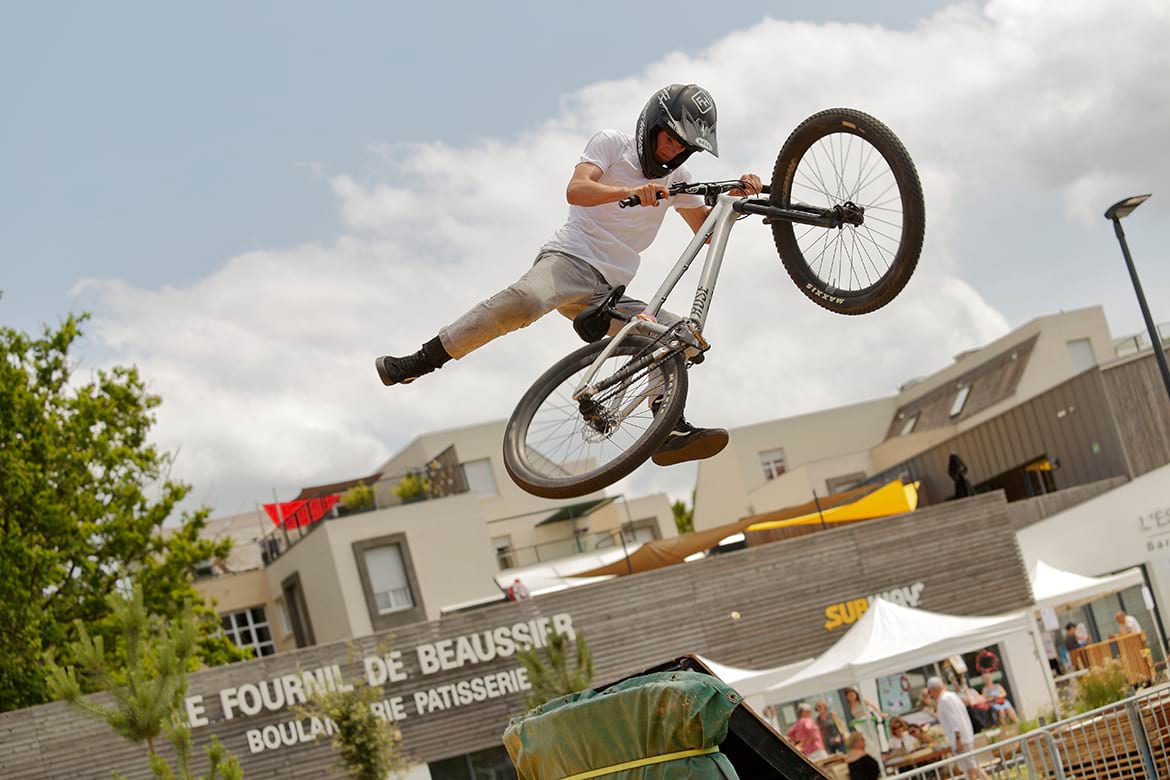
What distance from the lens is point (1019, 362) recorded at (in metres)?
49.1

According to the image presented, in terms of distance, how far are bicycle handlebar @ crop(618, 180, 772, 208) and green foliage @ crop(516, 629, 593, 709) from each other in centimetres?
1859

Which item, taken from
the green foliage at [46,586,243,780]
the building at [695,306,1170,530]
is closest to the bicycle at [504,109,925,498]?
the green foliage at [46,586,243,780]

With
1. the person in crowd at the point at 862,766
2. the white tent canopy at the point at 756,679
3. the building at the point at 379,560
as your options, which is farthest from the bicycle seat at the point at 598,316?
the building at the point at 379,560

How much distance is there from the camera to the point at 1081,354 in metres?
50.9

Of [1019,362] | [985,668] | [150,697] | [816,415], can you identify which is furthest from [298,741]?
[816,415]

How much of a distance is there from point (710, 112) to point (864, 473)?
49807 millimetres

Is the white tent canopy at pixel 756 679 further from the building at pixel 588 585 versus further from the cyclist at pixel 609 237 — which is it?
the cyclist at pixel 609 237

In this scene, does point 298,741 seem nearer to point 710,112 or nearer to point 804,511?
point 804,511

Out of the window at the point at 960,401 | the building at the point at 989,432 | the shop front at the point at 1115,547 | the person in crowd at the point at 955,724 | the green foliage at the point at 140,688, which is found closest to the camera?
the green foliage at the point at 140,688

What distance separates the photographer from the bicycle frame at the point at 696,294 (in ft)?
16.6

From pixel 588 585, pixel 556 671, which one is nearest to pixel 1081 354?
pixel 588 585

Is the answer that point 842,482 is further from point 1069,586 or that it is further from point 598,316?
point 598,316

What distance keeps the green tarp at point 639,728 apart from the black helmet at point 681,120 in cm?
198

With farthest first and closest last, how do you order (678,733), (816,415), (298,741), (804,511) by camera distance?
(816,415)
(804,511)
(298,741)
(678,733)
